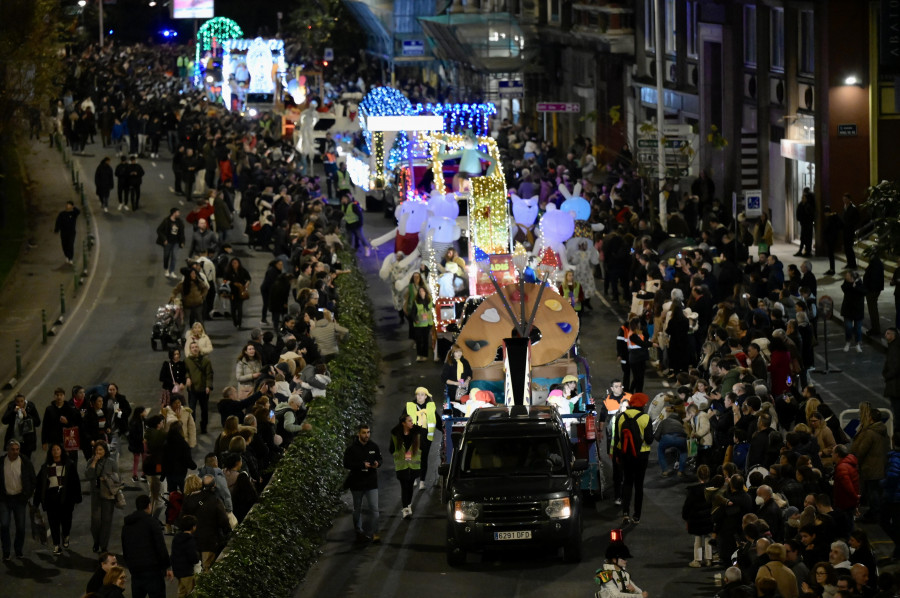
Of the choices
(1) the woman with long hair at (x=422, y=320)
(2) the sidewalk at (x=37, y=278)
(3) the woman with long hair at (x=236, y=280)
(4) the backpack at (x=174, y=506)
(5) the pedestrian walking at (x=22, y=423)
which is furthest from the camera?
(2) the sidewalk at (x=37, y=278)

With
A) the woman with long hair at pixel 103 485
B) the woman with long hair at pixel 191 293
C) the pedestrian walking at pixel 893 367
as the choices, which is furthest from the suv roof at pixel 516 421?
the woman with long hair at pixel 191 293

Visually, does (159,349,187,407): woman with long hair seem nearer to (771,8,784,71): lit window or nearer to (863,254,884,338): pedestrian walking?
(863,254,884,338): pedestrian walking

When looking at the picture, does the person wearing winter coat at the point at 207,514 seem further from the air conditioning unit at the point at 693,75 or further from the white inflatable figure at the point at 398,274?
the air conditioning unit at the point at 693,75

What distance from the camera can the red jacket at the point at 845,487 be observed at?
16516 mm

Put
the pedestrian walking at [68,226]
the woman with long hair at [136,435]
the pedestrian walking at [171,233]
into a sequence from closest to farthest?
the woman with long hair at [136,435] → the pedestrian walking at [171,233] → the pedestrian walking at [68,226]

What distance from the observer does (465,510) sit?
17.4 meters

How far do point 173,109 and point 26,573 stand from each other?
37444 mm

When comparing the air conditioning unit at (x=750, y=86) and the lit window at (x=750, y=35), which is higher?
the lit window at (x=750, y=35)

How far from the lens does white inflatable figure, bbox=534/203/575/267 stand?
99.9 ft

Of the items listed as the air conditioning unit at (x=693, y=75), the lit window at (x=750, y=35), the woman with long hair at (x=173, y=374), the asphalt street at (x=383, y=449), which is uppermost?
the lit window at (x=750, y=35)

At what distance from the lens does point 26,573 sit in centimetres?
1883

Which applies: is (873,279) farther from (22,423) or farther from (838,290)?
(22,423)

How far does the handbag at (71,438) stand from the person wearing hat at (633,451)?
7010mm

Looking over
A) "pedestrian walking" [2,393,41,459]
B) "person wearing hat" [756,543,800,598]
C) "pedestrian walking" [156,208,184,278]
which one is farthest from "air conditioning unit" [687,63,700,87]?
"person wearing hat" [756,543,800,598]
